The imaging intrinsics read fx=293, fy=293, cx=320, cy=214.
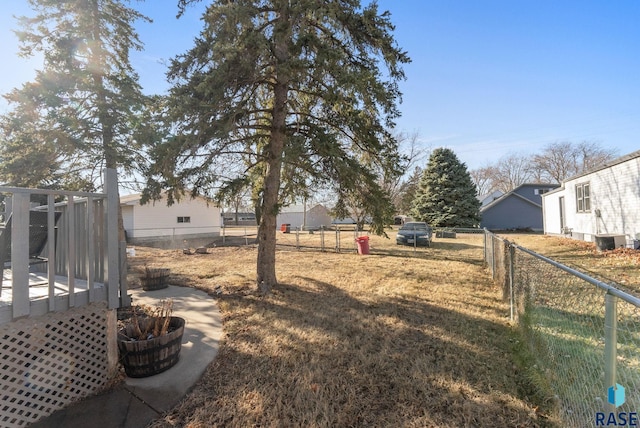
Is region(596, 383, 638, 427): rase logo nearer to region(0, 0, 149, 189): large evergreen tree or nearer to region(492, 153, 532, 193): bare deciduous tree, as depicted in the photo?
region(0, 0, 149, 189): large evergreen tree

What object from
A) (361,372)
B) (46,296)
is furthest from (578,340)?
(46,296)

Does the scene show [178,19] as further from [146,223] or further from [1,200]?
[146,223]

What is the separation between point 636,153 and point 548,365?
11413 mm

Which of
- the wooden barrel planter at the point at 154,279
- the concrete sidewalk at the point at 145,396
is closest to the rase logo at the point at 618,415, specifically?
the concrete sidewalk at the point at 145,396

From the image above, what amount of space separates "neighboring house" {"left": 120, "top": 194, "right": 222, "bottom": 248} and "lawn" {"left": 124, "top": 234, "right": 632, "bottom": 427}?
14.7m

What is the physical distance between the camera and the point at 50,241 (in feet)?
8.39

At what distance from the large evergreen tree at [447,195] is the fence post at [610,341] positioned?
78.5ft

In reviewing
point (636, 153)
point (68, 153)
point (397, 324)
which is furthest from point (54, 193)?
point (636, 153)

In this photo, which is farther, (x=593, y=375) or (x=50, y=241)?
A: (x=50, y=241)

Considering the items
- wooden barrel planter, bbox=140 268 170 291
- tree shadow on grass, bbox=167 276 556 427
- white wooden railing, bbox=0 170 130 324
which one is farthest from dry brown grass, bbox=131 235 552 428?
white wooden railing, bbox=0 170 130 324

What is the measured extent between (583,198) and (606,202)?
92.3 inches

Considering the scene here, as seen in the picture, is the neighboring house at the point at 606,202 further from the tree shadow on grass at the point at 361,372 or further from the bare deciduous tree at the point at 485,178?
the bare deciduous tree at the point at 485,178

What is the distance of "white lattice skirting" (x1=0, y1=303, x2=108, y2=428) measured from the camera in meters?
2.47

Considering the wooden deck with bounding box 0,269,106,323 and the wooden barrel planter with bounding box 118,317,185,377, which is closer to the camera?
the wooden deck with bounding box 0,269,106,323
